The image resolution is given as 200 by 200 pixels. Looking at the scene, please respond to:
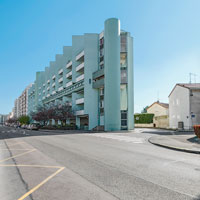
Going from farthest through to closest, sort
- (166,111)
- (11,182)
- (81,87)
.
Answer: (166,111) < (81,87) < (11,182)

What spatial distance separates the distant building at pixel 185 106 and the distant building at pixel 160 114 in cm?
563

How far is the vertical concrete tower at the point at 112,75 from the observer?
3725 centimetres

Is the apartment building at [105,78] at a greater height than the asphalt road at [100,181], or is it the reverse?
the apartment building at [105,78]

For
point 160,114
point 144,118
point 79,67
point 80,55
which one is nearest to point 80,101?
point 79,67

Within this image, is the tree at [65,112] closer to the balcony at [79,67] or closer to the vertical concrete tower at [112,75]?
the balcony at [79,67]

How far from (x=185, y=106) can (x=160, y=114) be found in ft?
89.3

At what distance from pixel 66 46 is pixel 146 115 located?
31.4 m

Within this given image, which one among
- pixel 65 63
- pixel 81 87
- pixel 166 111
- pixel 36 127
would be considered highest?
pixel 65 63

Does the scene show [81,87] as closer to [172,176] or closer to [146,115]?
[146,115]

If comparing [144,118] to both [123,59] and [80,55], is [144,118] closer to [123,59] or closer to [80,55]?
[123,59]

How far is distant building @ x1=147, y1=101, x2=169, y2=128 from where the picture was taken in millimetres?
47478

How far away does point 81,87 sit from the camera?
45562mm

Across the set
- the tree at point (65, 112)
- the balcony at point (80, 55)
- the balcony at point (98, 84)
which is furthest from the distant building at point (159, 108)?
the balcony at point (80, 55)

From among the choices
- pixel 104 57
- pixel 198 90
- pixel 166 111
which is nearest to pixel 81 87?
pixel 104 57
